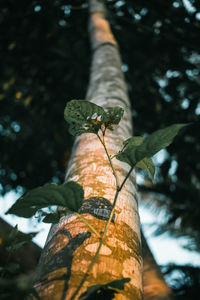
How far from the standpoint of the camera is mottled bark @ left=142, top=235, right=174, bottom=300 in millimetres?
1558

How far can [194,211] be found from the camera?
4105 millimetres

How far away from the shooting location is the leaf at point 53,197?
0.42 metres

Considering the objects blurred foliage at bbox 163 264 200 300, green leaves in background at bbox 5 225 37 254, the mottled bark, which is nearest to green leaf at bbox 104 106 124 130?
green leaves in background at bbox 5 225 37 254

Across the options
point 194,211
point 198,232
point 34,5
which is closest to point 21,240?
point 34,5

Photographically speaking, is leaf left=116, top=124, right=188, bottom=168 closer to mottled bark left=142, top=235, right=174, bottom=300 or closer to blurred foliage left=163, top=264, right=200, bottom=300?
mottled bark left=142, top=235, right=174, bottom=300

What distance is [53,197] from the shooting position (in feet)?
1.41

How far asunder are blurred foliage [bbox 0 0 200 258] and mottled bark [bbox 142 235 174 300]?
1685 millimetres

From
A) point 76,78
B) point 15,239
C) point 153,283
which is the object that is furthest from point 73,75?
point 15,239

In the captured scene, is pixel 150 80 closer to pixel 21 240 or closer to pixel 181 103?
pixel 181 103

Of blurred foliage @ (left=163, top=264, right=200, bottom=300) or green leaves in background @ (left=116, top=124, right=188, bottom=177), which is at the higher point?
green leaves in background @ (left=116, top=124, right=188, bottom=177)

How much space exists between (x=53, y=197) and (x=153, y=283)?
1.72 m

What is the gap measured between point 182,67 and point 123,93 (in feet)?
6.69

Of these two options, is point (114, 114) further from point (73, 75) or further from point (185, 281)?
point (185, 281)

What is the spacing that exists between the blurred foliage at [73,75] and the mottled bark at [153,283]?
1685mm
